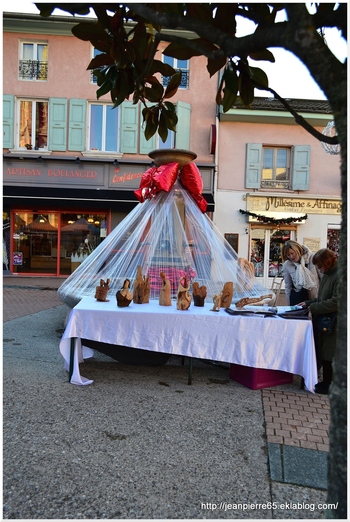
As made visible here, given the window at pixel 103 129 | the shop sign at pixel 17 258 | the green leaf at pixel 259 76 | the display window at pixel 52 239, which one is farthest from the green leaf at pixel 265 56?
the shop sign at pixel 17 258

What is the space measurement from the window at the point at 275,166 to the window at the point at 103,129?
5.41 meters

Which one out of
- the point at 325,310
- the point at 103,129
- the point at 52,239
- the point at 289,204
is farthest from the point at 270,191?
the point at 325,310

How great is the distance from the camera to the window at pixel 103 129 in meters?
14.3

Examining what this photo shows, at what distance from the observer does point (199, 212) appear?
5.44 meters

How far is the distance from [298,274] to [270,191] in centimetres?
936

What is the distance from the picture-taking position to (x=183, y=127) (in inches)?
553

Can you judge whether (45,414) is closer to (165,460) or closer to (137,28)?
(165,460)

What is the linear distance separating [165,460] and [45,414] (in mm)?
1189

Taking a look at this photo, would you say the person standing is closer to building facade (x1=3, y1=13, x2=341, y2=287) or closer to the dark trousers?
the dark trousers

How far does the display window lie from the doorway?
541cm

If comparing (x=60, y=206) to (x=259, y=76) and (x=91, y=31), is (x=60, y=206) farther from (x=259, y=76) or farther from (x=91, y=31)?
(x=259, y=76)

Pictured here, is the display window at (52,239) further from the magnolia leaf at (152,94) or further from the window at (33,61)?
the magnolia leaf at (152,94)

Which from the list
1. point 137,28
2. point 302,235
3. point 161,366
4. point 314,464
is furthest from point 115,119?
→ point 314,464

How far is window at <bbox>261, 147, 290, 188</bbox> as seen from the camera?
46.5ft
